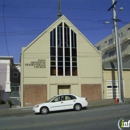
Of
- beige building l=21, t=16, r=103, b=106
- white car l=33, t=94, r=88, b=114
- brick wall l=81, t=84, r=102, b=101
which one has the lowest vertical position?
white car l=33, t=94, r=88, b=114

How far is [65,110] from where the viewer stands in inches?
722

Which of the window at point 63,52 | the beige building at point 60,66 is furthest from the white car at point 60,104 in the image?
the window at point 63,52

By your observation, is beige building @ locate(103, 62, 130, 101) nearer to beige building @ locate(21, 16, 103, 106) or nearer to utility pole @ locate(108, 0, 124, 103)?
beige building @ locate(21, 16, 103, 106)

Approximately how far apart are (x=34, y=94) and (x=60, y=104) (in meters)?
9.16

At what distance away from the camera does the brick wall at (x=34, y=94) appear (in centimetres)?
2603

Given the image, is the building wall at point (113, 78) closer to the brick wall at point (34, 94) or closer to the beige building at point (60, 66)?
the beige building at point (60, 66)

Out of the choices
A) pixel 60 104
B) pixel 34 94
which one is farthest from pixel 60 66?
pixel 60 104

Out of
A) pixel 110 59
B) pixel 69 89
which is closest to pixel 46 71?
pixel 69 89

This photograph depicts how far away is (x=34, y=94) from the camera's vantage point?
26.3m

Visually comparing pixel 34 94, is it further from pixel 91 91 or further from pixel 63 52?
pixel 91 91

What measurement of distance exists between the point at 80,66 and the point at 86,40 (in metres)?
3.55

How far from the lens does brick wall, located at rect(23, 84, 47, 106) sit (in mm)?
26034

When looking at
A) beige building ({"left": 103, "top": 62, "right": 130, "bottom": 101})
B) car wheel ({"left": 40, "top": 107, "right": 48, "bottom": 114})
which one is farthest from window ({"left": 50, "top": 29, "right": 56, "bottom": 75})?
car wheel ({"left": 40, "top": 107, "right": 48, "bottom": 114})

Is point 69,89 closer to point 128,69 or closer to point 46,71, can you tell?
point 46,71
